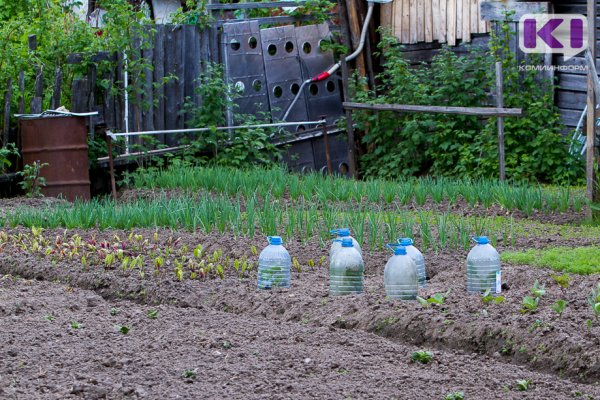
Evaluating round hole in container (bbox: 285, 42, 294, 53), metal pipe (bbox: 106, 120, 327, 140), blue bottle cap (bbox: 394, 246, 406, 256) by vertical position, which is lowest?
blue bottle cap (bbox: 394, 246, 406, 256)

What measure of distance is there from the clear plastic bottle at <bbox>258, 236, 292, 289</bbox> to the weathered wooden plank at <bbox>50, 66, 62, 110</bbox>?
6.75 m

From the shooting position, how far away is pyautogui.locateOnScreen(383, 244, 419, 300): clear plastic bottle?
20.6ft

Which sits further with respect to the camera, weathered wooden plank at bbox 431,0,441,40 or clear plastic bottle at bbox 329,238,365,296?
weathered wooden plank at bbox 431,0,441,40

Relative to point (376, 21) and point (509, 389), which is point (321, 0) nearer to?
point (376, 21)

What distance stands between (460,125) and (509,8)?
1.70 m

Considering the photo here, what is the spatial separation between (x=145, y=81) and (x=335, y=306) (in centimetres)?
810

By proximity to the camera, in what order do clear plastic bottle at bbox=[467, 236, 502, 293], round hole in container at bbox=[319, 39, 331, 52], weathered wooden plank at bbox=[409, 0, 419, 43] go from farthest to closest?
round hole in container at bbox=[319, 39, 331, 52] < weathered wooden plank at bbox=[409, 0, 419, 43] < clear plastic bottle at bbox=[467, 236, 502, 293]

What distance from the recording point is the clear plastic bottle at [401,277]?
6.27 metres

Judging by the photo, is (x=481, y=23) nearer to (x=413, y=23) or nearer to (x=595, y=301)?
(x=413, y=23)

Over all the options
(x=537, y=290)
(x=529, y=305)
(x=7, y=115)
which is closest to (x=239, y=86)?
(x=7, y=115)

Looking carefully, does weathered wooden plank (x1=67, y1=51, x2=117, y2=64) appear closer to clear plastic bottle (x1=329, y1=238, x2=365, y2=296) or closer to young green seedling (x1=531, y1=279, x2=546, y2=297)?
clear plastic bottle (x1=329, y1=238, x2=365, y2=296)

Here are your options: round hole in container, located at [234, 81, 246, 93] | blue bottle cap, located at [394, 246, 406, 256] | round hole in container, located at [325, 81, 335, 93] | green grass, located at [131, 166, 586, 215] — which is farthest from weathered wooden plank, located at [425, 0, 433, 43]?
blue bottle cap, located at [394, 246, 406, 256]

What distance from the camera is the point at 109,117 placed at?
45.1ft

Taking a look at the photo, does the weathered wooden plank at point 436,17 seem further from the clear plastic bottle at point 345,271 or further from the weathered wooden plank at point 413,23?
the clear plastic bottle at point 345,271
